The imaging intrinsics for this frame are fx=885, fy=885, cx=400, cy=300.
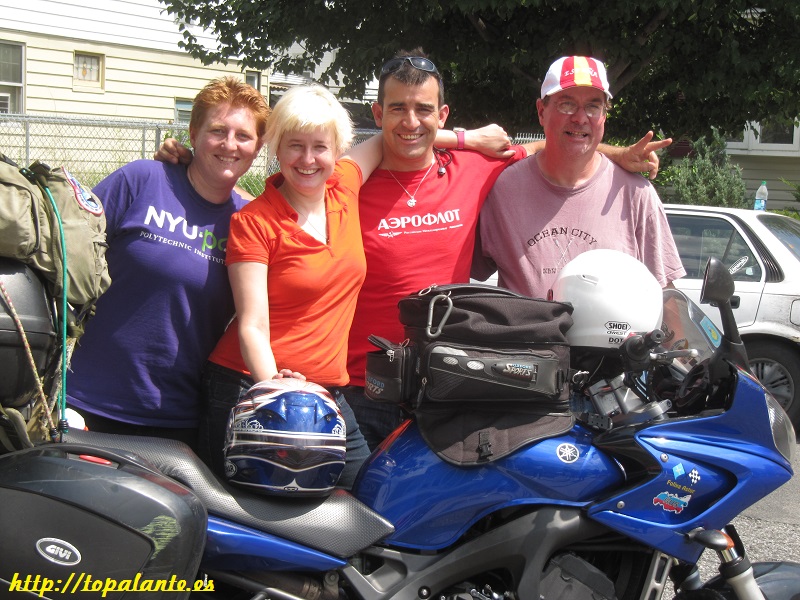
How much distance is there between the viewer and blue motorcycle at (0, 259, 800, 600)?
89.9 inches

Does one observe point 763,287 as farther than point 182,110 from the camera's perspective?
No

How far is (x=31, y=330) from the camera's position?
202 centimetres

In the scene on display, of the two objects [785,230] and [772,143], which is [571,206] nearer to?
[785,230]

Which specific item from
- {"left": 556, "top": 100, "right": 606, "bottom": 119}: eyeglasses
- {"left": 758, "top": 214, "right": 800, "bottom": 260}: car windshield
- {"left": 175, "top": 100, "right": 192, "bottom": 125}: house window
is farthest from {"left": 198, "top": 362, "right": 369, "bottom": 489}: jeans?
{"left": 175, "top": 100, "right": 192, "bottom": 125}: house window

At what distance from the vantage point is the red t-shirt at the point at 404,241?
312cm

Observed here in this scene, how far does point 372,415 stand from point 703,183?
630 inches

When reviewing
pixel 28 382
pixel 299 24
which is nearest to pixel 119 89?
pixel 299 24

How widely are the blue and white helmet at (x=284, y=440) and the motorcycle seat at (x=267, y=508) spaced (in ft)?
0.17

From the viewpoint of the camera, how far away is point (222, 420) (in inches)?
108

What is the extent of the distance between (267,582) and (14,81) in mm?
15781

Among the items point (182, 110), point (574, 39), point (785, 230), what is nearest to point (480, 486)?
point (785, 230)

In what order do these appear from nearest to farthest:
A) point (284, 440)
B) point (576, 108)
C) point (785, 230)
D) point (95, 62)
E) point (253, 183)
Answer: point (284, 440) < point (576, 108) < point (785, 230) < point (253, 183) < point (95, 62)

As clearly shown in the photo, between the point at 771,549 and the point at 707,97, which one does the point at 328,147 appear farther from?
the point at 707,97

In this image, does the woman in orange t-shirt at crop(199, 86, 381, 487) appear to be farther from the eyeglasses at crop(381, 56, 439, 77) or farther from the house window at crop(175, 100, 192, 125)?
the house window at crop(175, 100, 192, 125)
